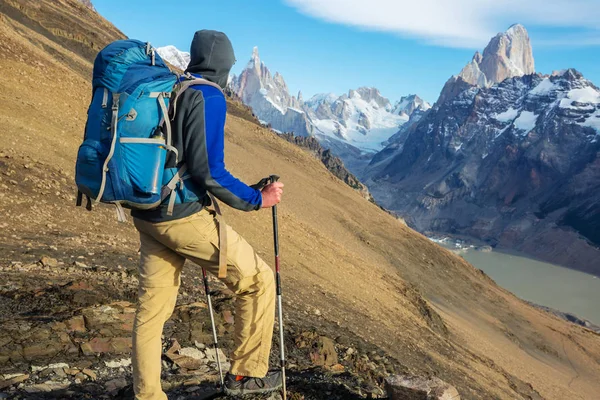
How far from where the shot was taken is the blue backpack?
3580 millimetres

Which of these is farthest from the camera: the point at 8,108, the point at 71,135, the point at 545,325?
the point at 545,325

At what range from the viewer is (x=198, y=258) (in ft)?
13.3

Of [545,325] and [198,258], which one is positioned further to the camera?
[545,325]

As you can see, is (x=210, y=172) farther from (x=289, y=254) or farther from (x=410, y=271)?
(x=410, y=271)

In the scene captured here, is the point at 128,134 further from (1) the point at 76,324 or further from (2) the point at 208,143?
(1) the point at 76,324

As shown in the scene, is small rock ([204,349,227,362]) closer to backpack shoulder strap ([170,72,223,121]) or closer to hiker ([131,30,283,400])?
hiker ([131,30,283,400])

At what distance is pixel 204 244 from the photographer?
3.98 meters

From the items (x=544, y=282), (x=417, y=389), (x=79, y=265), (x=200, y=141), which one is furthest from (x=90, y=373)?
(x=544, y=282)

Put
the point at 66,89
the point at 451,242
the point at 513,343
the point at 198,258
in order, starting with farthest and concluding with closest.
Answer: the point at 451,242, the point at 513,343, the point at 66,89, the point at 198,258

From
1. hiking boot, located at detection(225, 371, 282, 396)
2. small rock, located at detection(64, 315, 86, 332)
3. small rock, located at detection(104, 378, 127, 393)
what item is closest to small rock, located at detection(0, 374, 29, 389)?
small rock, located at detection(104, 378, 127, 393)

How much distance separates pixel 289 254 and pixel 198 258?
16.5 metres

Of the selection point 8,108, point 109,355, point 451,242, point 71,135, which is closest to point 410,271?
point 71,135

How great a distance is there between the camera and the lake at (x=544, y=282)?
118 m

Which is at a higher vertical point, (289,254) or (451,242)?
(289,254)
